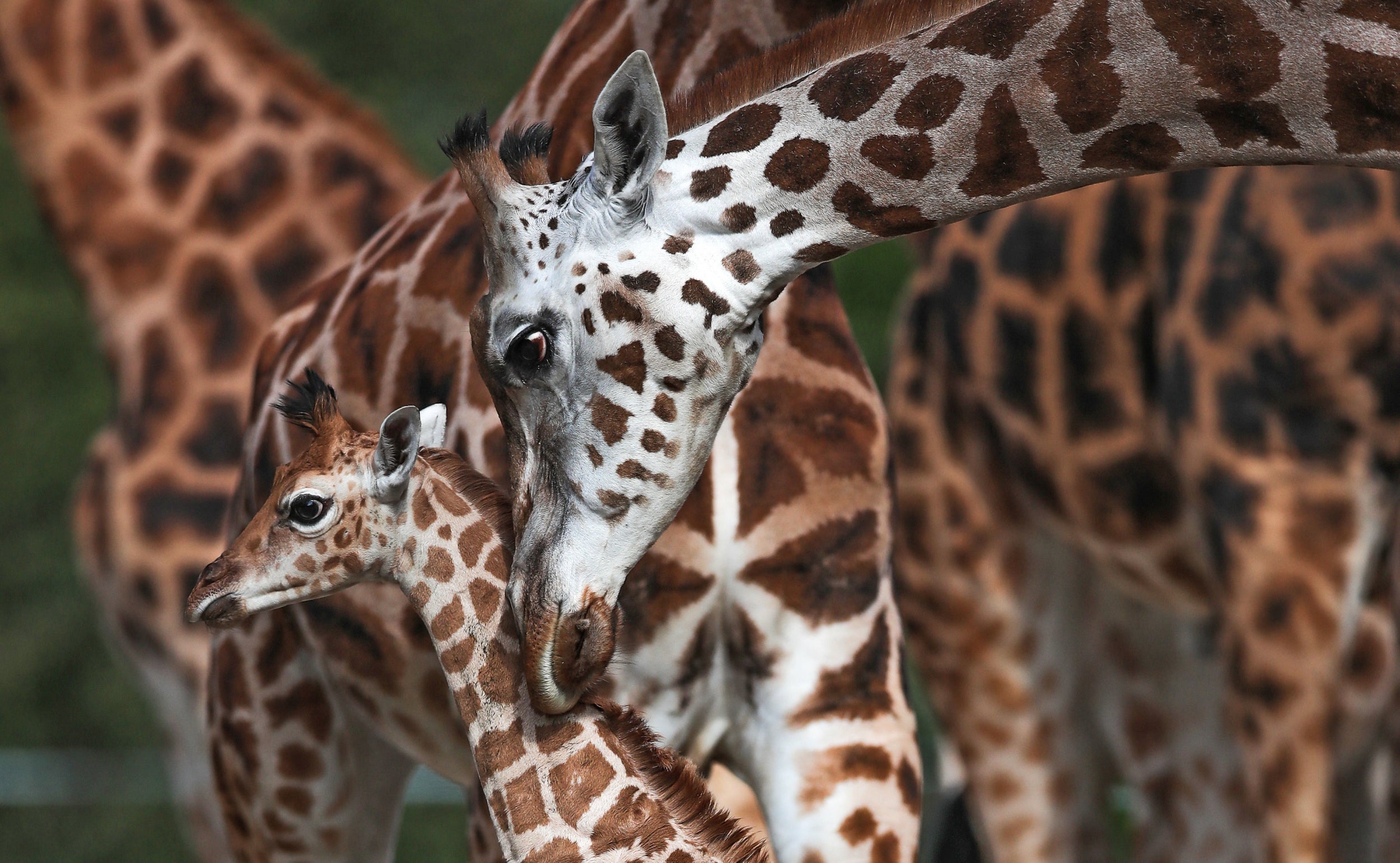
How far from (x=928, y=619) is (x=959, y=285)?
79 cm

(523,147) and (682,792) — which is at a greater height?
(523,147)

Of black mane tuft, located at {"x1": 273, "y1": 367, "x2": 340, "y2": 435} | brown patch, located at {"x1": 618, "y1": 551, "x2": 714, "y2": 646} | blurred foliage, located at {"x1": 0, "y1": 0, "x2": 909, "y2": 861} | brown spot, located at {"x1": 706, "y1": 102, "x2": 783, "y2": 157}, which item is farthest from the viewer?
blurred foliage, located at {"x1": 0, "y1": 0, "x2": 909, "y2": 861}

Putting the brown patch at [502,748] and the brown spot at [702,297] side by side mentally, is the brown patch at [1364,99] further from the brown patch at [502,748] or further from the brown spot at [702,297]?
the brown patch at [502,748]

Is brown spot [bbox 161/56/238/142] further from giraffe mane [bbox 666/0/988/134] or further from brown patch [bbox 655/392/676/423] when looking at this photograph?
brown patch [bbox 655/392/676/423]

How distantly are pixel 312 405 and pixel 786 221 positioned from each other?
1.87ft

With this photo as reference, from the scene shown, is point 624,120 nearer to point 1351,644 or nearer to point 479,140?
point 479,140

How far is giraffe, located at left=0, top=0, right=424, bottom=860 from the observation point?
430 centimetres

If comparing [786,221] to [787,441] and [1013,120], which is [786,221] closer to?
[1013,120]

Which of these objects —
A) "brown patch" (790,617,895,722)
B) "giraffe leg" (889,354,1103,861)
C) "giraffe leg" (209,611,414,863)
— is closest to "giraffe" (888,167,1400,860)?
"giraffe leg" (889,354,1103,861)

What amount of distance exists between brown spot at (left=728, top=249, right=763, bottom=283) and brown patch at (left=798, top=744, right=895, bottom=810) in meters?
0.67

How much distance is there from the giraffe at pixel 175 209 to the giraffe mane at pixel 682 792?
7.55 feet

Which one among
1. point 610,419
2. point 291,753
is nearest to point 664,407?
point 610,419

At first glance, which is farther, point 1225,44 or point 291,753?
point 291,753

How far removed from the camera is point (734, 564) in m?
2.44
